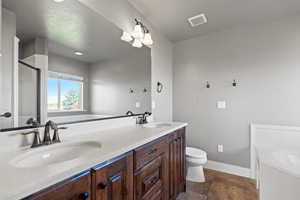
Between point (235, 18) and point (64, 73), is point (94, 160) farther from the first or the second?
point (235, 18)

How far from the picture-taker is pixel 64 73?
3.82 ft

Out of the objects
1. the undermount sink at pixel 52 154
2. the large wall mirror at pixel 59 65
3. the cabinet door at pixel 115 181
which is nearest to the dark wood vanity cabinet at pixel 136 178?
the cabinet door at pixel 115 181

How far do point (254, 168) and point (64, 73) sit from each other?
2.81 m

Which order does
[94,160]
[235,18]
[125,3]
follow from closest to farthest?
[94,160] → [125,3] → [235,18]

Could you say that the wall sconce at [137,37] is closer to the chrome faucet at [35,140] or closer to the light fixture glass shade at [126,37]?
the light fixture glass shade at [126,37]

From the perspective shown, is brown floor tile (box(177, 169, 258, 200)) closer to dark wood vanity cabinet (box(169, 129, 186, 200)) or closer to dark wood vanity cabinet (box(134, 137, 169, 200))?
dark wood vanity cabinet (box(169, 129, 186, 200))

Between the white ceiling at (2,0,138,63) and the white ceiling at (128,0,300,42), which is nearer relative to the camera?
the white ceiling at (2,0,138,63)

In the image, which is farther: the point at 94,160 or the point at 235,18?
the point at 235,18

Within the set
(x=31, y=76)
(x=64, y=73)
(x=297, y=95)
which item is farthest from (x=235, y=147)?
(x=31, y=76)

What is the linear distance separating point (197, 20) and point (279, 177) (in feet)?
7.01

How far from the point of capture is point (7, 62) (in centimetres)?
86

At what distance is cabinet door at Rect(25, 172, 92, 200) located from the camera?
0.51 metres

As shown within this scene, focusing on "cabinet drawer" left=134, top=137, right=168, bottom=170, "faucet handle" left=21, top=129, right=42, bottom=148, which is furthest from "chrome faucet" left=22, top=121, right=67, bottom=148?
"cabinet drawer" left=134, top=137, right=168, bottom=170

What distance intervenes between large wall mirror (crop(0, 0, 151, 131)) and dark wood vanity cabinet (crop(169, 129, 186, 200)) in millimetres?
687
